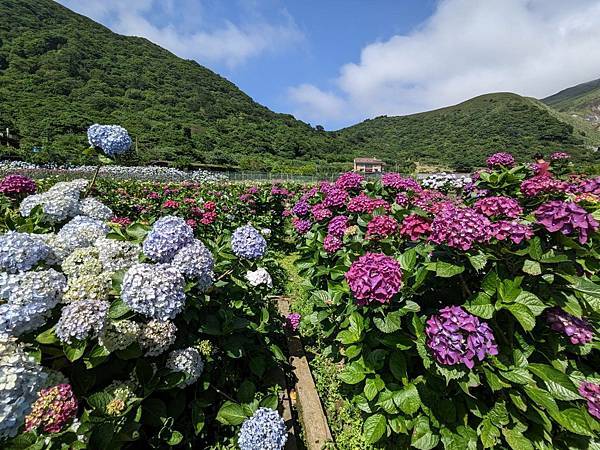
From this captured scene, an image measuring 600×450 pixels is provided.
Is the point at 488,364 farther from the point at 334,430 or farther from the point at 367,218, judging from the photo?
the point at 367,218

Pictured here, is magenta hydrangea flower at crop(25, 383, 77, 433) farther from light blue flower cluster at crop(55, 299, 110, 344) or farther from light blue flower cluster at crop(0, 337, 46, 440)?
light blue flower cluster at crop(55, 299, 110, 344)

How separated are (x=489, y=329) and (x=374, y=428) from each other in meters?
0.85

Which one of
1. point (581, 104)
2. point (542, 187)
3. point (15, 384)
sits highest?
point (581, 104)

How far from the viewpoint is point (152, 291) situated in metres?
1.35

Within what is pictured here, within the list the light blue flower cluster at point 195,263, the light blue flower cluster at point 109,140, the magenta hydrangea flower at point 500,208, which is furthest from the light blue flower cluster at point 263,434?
the light blue flower cluster at point 109,140

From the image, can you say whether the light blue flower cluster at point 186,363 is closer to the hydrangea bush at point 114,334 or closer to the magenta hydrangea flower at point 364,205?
the hydrangea bush at point 114,334

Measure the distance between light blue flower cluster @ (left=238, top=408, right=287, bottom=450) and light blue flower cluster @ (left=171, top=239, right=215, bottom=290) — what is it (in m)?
0.73

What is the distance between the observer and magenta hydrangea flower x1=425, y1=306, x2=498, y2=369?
138cm

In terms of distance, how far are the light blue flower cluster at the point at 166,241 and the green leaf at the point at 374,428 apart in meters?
1.39

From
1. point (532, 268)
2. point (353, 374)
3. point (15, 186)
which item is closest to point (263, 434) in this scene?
point (353, 374)

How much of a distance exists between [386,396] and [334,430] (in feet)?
1.92

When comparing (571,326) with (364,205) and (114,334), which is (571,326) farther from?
(114,334)

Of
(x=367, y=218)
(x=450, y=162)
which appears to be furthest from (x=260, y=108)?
(x=367, y=218)

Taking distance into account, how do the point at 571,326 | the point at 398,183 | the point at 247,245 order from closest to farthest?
the point at 571,326, the point at 247,245, the point at 398,183
